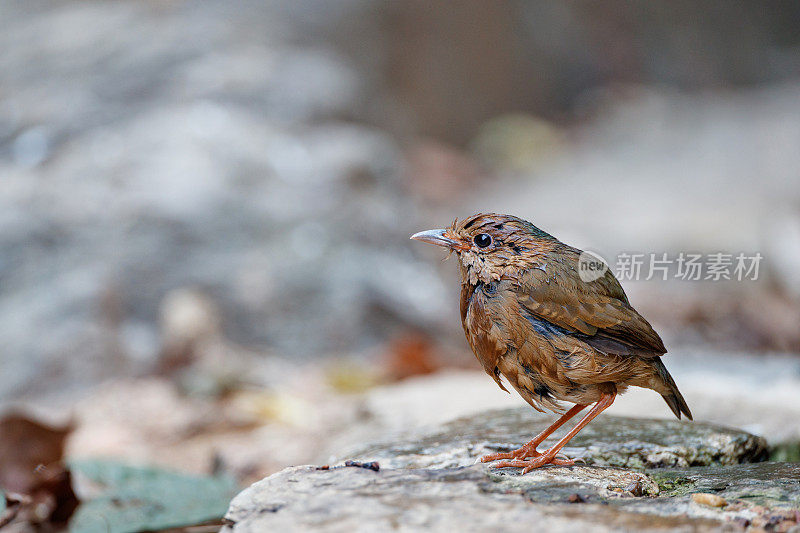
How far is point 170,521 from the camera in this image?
3.11m

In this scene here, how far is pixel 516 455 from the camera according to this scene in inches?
105

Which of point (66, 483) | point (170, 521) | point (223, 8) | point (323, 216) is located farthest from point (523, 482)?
point (223, 8)

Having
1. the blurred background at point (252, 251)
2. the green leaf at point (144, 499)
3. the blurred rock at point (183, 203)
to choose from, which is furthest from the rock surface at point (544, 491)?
the blurred rock at point (183, 203)

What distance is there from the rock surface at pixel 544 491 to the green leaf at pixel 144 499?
2.45ft

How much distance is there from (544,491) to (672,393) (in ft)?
3.01

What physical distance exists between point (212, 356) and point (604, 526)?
4.19 m

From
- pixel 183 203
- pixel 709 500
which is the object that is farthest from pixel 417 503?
pixel 183 203

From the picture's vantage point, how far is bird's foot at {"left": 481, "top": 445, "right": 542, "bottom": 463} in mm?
2645

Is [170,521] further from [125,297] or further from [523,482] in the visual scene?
[125,297]

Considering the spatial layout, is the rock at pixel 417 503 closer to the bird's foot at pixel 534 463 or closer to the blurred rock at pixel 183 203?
the bird's foot at pixel 534 463

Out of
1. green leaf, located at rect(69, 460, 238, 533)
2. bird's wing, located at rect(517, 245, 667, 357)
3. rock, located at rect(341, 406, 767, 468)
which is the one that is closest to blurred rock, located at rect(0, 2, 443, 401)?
green leaf, located at rect(69, 460, 238, 533)

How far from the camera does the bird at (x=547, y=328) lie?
262 centimetres

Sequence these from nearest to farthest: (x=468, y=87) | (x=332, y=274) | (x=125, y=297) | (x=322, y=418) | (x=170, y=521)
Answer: (x=170, y=521)
(x=322, y=418)
(x=125, y=297)
(x=332, y=274)
(x=468, y=87)

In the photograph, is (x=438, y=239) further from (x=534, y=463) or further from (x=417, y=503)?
(x=417, y=503)
